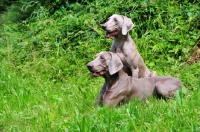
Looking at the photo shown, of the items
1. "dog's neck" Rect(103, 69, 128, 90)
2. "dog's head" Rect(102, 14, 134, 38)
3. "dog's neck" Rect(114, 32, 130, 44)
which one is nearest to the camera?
"dog's neck" Rect(103, 69, 128, 90)

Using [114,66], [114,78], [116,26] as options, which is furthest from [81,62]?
[114,66]

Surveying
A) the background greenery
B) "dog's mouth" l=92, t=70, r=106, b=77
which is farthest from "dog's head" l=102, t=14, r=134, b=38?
the background greenery

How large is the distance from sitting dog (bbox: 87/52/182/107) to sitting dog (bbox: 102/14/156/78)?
41cm

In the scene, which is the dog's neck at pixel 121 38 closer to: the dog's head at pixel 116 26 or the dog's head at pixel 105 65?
the dog's head at pixel 116 26

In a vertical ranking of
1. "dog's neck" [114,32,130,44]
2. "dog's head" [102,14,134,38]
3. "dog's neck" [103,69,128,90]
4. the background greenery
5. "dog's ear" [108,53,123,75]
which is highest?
"dog's head" [102,14,134,38]

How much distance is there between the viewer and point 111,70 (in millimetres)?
5395

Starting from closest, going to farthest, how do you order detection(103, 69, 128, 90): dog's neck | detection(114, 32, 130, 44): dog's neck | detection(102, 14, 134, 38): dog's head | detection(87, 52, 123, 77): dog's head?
1. detection(87, 52, 123, 77): dog's head
2. detection(103, 69, 128, 90): dog's neck
3. detection(102, 14, 134, 38): dog's head
4. detection(114, 32, 130, 44): dog's neck

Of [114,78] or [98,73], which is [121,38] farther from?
[98,73]

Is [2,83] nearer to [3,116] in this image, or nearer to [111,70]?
[3,116]

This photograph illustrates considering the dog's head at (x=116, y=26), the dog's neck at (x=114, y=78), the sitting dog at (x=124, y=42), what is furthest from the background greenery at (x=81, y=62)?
the dog's head at (x=116, y=26)

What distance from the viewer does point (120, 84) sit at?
5551mm

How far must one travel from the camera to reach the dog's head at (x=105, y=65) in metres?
5.34

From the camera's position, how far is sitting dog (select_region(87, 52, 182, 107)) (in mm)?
5387

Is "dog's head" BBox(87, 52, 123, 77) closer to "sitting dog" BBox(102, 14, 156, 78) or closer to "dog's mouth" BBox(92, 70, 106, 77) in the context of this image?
"dog's mouth" BBox(92, 70, 106, 77)
